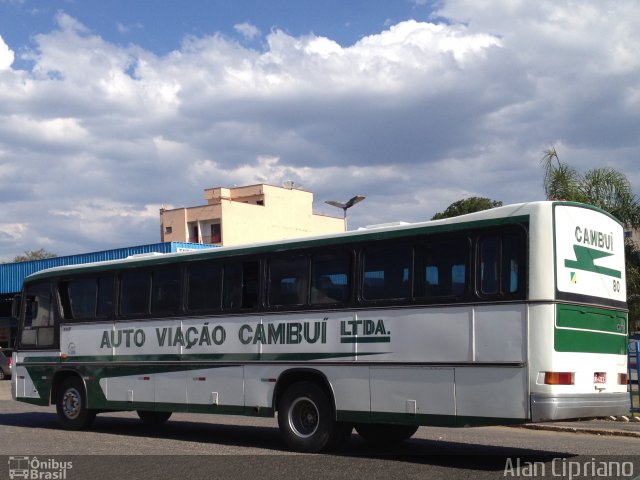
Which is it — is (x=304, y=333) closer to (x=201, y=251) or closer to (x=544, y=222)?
(x=201, y=251)

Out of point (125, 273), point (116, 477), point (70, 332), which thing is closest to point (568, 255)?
point (116, 477)

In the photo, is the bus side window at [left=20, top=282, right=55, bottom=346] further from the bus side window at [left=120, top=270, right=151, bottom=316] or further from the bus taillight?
the bus taillight

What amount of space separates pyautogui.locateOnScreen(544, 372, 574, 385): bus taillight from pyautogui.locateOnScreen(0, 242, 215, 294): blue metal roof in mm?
24323

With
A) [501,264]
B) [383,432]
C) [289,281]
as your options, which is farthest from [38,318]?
[501,264]

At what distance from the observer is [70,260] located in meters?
40.2

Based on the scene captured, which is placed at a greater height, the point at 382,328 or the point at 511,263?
the point at 511,263

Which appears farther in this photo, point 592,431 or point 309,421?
point 592,431

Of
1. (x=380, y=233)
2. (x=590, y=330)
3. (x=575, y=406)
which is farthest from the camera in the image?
(x=380, y=233)

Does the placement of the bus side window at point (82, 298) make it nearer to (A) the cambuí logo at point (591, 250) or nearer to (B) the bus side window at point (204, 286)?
(B) the bus side window at point (204, 286)

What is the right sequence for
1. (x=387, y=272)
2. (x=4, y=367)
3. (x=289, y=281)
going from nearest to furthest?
(x=387, y=272) < (x=289, y=281) < (x=4, y=367)

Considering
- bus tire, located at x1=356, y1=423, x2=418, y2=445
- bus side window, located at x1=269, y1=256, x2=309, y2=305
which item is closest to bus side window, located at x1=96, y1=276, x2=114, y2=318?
bus side window, located at x1=269, y1=256, x2=309, y2=305

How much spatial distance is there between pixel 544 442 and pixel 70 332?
28.9 ft

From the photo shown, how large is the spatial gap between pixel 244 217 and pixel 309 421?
67.4m

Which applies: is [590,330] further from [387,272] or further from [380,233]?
[380,233]
